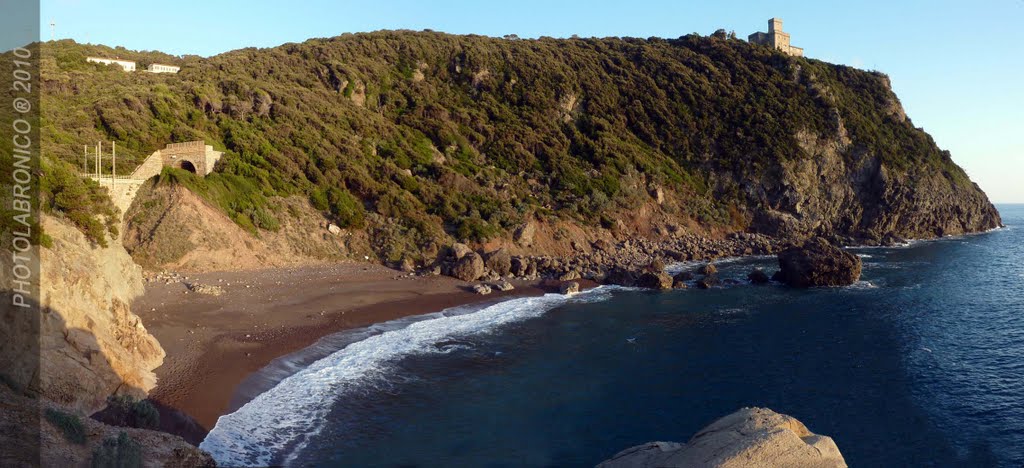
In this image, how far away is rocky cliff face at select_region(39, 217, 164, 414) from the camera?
1614 cm

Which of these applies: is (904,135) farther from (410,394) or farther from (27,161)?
(27,161)

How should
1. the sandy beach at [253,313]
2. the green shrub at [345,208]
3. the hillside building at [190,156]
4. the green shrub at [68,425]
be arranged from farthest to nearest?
the green shrub at [345,208] < the hillside building at [190,156] < the sandy beach at [253,313] < the green shrub at [68,425]

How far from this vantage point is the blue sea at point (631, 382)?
17.5 m

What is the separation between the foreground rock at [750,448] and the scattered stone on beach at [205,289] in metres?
26.1

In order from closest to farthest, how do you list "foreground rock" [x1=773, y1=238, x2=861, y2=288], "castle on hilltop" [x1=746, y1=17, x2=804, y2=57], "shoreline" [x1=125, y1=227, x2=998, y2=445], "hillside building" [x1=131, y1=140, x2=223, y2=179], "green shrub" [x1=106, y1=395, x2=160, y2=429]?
"green shrub" [x1=106, y1=395, x2=160, y2=429]
"shoreline" [x1=125, y1=227, x2=998, y2=445]
"hillside building" [x1=131, y1=140, x2=223, y2=179]
"foreground rock" [x1=773, y1=238, x2=861, y2=288]
"castle on hilltop" [x1=746, y1=17, x2=804, y2=57]

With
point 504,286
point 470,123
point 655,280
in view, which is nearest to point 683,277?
point 655,280

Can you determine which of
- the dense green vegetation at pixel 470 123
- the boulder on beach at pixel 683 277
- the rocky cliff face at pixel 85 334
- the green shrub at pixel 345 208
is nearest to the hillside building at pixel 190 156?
the dense green vegetation at pixel 470 123

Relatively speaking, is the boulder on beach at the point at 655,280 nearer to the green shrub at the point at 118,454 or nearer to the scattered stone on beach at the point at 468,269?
the scattered stone on beach at the point at 468,269

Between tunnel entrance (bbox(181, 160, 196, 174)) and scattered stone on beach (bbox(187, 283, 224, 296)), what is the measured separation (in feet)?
44.5

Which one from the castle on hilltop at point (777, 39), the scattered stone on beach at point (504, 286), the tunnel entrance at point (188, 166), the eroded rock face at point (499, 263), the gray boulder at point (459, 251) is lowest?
the scattered stone on beach at point (504, 286)

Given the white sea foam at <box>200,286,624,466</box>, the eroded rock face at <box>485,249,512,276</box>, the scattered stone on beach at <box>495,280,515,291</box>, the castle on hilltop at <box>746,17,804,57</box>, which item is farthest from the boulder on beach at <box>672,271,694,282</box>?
the castle on hilltop at <box>746,17,804,57</box>

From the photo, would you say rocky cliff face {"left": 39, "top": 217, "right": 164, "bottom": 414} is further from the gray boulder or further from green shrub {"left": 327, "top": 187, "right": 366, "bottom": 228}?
the gray boulder

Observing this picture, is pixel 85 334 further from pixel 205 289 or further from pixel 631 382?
pixel 631 382

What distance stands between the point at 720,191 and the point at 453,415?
64.1 meters
